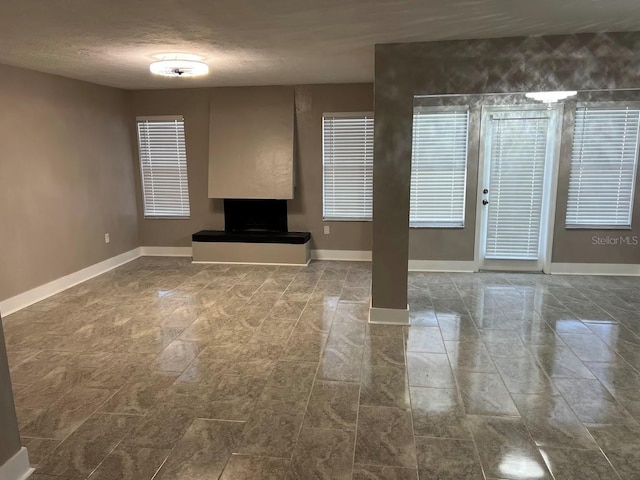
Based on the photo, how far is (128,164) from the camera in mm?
6168

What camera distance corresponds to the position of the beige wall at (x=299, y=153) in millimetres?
5781

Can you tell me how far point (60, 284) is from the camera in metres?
4.85

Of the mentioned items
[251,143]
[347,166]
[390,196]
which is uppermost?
[251,143]

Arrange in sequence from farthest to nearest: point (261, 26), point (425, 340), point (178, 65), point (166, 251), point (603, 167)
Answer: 1. point (166, 251)
2. point (603, 167)
3. point (178, 65)
4. point (425, 340)
5. point (261, 26)

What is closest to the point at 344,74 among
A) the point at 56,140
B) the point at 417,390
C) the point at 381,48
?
the point at 381,48

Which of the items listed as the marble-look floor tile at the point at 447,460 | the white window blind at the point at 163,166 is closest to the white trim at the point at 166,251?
the white window blind at the point at 163,166

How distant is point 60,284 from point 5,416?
10.9 feet

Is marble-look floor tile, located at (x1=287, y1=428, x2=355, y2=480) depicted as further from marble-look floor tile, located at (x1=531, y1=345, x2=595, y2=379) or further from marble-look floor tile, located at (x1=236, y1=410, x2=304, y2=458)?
marble-look floor tile, located at (x1=531, y1=345, x2=595, y2=379)

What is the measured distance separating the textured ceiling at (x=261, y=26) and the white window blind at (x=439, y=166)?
1.58m

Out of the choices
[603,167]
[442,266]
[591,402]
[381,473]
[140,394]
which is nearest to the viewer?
[381,473]

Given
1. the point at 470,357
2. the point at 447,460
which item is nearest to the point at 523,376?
the point at 470,357

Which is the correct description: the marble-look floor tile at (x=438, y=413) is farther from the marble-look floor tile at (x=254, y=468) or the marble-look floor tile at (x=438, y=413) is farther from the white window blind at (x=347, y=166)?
the white window blind at (x=347, y=166)

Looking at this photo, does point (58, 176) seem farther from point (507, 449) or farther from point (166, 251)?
point (507, 449)

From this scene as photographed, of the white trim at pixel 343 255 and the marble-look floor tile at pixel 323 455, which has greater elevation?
the white trim at pixel 343 255
